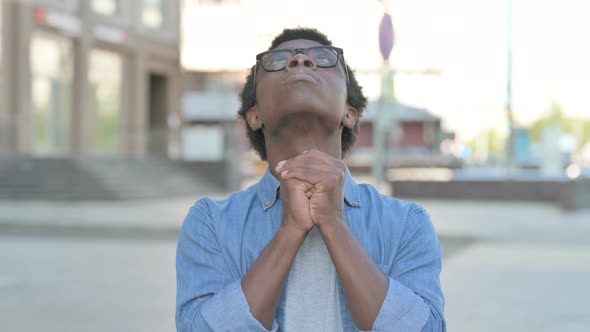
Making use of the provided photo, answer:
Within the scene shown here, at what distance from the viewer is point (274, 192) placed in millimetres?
1955

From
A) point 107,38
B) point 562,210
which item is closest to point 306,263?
point 562,210

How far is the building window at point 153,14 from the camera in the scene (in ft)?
122

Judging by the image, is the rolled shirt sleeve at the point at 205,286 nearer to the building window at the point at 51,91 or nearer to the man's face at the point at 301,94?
the man's face at the point at 301,94

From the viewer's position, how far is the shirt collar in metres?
1.93

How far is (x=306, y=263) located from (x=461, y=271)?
8.02 metres

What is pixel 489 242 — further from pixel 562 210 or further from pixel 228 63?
pixel 228 63

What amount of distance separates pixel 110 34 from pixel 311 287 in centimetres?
3299

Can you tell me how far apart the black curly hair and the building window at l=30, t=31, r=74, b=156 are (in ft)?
92.1

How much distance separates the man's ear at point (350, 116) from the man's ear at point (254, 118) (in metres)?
0.20

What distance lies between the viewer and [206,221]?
6.48ft

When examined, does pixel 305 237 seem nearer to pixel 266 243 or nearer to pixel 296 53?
pixel 266 243

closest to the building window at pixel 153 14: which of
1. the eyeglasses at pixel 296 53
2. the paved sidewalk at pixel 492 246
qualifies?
the paved sidewalk at pixel 492 246

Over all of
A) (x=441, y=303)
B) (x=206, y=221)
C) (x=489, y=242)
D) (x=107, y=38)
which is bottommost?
(x=489, y=242)

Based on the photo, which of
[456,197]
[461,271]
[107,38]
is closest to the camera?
[461,271]
